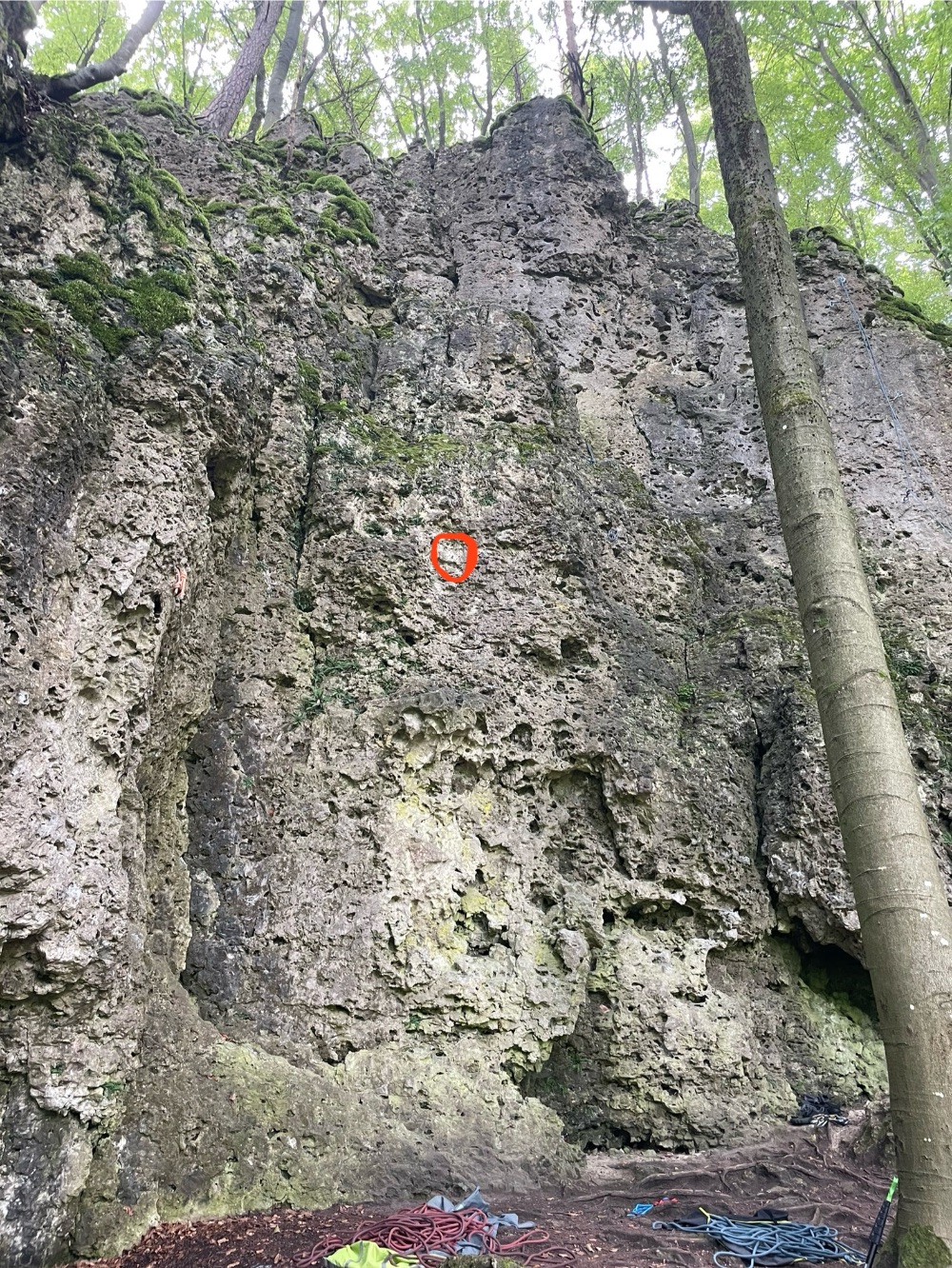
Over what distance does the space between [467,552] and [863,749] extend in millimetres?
3784

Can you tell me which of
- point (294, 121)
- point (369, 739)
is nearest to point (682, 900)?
point (369, 739)

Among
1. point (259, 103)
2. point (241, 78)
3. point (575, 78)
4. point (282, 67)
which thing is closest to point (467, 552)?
point (241, 78)

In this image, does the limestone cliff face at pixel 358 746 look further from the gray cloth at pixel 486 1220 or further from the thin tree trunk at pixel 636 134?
the thin tree trunk at pixel 636 134

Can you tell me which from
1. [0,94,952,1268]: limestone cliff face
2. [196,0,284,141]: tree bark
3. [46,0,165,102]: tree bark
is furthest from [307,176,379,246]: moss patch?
[46,0,165,102]: tree bark

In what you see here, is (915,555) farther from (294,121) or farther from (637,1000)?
(294,121)

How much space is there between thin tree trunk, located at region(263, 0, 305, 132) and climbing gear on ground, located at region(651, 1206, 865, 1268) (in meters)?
16.0

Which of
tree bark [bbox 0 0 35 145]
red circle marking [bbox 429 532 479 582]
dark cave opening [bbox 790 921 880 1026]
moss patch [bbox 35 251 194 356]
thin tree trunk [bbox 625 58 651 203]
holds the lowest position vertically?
dark cave opening [bbox 790 921 880 1026]

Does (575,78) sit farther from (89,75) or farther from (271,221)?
(89,75)

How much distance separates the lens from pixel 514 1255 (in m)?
3.97

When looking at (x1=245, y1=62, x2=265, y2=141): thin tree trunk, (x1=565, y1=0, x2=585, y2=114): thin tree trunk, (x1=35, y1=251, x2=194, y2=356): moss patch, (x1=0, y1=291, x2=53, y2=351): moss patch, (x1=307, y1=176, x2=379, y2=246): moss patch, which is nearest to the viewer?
(x1=0, y1=291, x2=53, y2=351): moss patch

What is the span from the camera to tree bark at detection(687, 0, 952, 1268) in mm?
3311

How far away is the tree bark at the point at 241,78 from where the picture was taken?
10.6 meters

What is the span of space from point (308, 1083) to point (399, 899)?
3.97 feet

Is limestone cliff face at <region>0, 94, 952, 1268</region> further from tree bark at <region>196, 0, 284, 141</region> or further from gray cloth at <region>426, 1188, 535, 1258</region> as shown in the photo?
tree bark at <region>196, 0, 284, 141</region>
